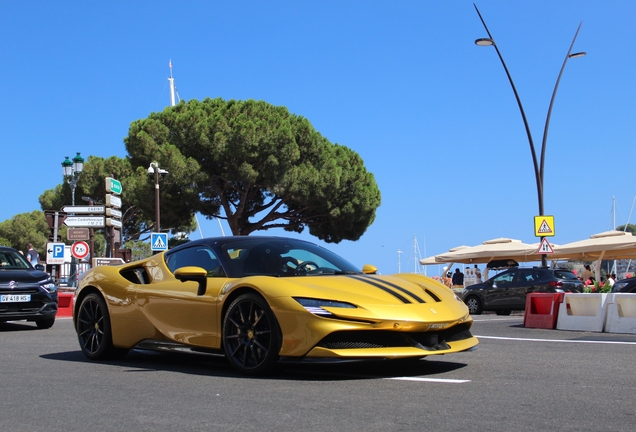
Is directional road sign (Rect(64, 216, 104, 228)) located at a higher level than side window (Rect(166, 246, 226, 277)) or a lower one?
higher

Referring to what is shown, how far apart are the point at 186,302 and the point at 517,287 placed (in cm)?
1679

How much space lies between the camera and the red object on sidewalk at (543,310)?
13844mm

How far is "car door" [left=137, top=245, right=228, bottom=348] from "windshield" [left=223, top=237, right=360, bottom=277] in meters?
0.18

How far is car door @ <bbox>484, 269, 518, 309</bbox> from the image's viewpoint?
22.6 metres

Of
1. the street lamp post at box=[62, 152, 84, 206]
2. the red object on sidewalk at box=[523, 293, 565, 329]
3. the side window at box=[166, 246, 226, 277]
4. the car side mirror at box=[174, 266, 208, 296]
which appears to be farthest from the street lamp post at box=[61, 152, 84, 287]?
the car side mirror at box=[174, 266, 208, 296]

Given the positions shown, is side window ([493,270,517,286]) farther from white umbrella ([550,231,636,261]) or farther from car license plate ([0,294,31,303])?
car license plate ([0,294,31,303])


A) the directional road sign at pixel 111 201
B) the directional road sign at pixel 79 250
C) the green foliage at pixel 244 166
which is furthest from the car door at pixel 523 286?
the green foliage at pixel 244 166

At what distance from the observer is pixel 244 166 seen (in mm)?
39250

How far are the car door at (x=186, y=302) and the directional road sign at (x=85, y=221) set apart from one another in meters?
16.7

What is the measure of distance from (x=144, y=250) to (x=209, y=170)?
50.9m

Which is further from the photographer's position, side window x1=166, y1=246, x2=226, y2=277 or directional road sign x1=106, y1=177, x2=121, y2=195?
directional road sign x1=106, y1=177, x2=121, y2=195

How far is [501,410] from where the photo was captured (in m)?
4.69

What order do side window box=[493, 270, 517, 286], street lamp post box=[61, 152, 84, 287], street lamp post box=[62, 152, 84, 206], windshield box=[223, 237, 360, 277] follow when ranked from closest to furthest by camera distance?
windshield box=[223, 237, 360, 277] < side window box=[493, 270, 517, 286] < street lamp post box=[61, 152, 84, 287] < street lamp post box=[62, 152, 84, 206]

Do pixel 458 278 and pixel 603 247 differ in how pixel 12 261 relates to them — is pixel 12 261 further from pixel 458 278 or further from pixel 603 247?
pixel 458 278
